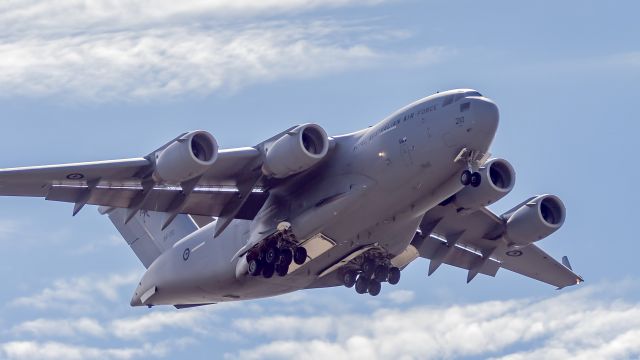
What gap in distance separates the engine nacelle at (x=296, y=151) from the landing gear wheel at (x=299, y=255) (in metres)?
1.93

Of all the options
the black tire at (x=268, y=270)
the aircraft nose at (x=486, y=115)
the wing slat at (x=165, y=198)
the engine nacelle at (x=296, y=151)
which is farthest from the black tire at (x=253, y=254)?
the aircraft nose at (x=486, y=115)

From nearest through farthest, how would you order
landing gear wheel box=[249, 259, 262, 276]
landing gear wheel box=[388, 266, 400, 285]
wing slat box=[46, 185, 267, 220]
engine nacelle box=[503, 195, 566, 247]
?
wing slat box=[46, 185, 267, 220] → landing gear wheel box=[249, 259, 262, 276] → landing gear wheel box=[388, 266, 400, 285] → engine nacelle box=[503, 195, 566, 247]

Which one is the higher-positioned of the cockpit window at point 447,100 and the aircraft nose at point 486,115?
the cockpit window at point 447,100

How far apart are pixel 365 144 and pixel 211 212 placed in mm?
3945

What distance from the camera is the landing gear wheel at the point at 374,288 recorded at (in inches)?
1256

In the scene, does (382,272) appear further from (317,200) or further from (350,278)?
(317,200)

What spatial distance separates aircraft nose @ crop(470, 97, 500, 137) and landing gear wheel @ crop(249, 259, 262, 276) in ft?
18.9

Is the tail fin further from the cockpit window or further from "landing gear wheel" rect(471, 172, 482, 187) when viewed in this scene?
"landing gear wheel" rect(471, 172, 482, 187)

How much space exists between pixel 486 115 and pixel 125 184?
7.45 metres

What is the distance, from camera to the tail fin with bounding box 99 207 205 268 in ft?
112

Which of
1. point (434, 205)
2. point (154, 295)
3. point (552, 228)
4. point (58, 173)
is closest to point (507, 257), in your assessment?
point (552, 228)

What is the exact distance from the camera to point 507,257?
34812 millimetres

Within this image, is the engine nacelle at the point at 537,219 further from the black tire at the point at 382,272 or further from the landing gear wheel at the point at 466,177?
the landing gear wheel at the point at 466,177

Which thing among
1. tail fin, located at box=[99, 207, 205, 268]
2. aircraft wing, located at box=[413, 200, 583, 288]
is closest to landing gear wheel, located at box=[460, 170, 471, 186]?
aircraft wing, located at box=[413, 200, 583, 288]
